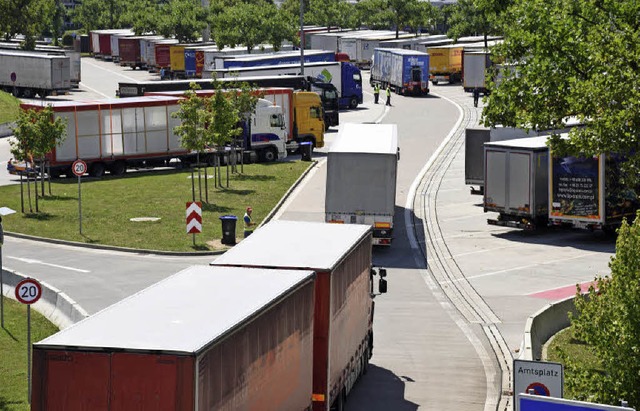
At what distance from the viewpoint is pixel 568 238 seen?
4500 centimetres

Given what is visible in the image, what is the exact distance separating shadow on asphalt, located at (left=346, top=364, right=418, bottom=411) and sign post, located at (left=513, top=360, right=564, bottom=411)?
426 inches

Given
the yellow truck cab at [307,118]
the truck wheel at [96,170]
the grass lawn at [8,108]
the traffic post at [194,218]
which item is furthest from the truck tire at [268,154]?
the traffic post at [194,218]

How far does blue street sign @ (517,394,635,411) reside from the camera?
425 inches

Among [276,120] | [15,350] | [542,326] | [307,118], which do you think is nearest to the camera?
[15,350]

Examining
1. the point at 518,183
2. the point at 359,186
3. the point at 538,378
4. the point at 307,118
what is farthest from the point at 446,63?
the point at 538,378

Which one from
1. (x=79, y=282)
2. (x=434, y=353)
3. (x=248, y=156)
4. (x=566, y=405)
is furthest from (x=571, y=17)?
(x=248, y=156)

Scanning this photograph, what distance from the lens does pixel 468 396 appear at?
1049 inches

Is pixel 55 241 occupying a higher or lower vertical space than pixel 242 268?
lower

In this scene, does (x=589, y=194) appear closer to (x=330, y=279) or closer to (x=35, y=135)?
(x=35, y=135)

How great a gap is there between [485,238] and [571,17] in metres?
12.0

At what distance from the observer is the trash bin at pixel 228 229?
42719mm

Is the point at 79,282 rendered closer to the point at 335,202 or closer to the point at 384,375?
the point at 335,202

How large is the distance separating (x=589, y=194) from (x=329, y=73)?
46.2m

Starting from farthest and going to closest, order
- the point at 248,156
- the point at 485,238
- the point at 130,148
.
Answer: the point at 248,156 < the point at 130,148 < the point at 485,238
